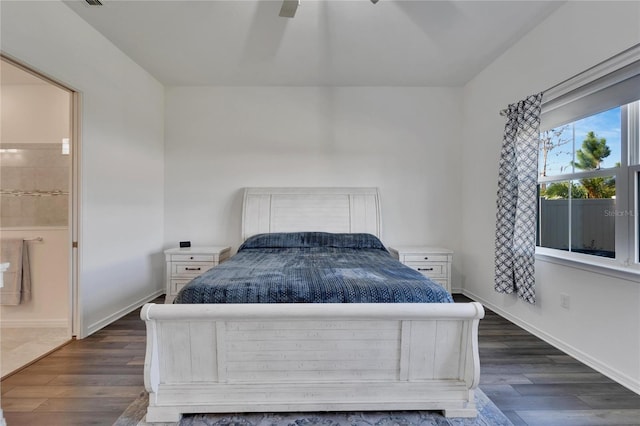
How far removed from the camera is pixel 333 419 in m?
1.54

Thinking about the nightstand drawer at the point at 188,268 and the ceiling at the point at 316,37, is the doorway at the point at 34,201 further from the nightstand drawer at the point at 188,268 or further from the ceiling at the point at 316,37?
the ceiling at the point at 316,37

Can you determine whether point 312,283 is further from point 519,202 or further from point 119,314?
point 119,314

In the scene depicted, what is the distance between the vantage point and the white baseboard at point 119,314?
261 centimetres

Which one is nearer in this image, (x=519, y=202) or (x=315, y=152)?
(x=519, y=202)

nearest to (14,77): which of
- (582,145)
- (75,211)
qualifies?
(75,211)

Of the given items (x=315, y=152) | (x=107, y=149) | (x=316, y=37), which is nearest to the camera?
(x=316, y=37)

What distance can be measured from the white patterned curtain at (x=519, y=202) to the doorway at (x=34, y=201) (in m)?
4.18

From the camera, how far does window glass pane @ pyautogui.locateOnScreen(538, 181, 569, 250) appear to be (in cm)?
245

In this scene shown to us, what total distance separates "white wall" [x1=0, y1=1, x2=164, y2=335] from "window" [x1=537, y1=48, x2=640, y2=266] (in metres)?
4.07

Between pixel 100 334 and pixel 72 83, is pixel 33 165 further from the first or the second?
pixel 100 334

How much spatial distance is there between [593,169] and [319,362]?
2.48m

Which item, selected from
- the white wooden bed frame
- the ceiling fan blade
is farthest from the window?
the ceiling fan blade

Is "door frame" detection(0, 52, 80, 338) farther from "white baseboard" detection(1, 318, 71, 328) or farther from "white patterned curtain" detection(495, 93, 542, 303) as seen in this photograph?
"white patterned curtain" detection(495, 93, 542, 303)

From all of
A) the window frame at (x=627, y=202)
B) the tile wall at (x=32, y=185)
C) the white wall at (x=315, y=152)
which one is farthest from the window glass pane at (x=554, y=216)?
the tile wall at (x=32, y=185)
